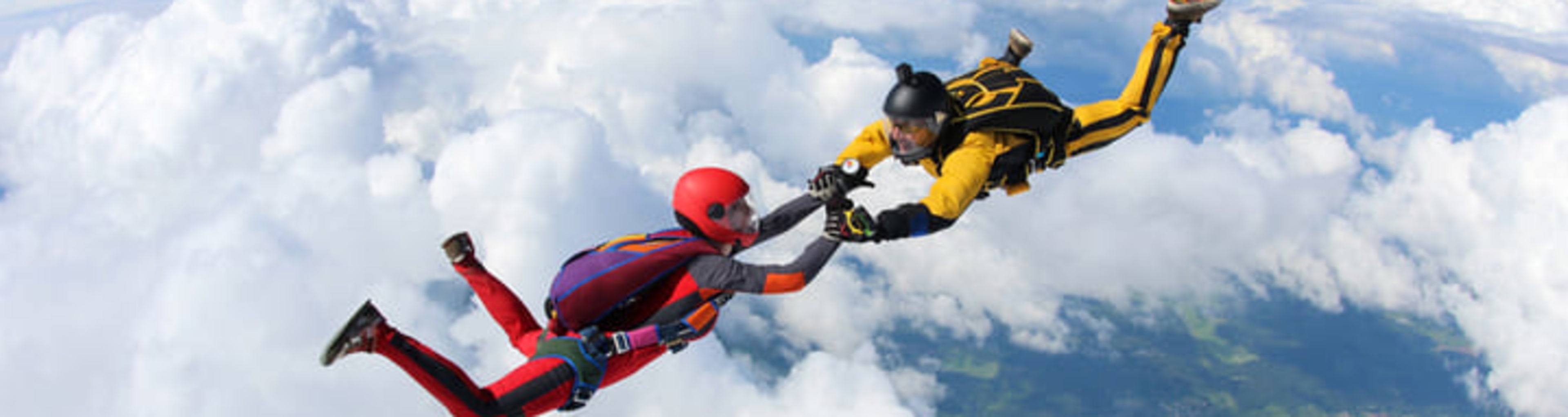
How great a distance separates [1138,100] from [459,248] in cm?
577

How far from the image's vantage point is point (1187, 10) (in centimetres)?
657

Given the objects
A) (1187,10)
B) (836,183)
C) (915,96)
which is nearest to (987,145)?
(915,96)

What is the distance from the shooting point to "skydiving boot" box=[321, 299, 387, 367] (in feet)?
14.7

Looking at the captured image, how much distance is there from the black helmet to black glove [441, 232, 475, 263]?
316 cm

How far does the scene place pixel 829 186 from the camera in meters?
5.10

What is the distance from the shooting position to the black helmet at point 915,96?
5230 mm

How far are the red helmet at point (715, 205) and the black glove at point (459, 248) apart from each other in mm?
1646

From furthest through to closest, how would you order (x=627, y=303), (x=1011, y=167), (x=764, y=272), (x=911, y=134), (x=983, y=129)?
(x=1011, y=167), (x=983, y=129), (x=911, y=134), (x=627, y=303), (x=764, y=272)

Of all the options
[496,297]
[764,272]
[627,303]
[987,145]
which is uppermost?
[987,145]

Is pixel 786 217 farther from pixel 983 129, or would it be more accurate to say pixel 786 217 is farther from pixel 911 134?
pixel 983 129

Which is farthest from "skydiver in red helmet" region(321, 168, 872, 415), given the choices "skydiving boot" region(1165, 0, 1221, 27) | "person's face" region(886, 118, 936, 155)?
"skydiving boot" region(1165, 0, 1221, 27)

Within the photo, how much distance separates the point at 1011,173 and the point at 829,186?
177 cm

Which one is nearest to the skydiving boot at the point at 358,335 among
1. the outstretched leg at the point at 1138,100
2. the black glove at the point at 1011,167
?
the black glove at the point at 1011,167

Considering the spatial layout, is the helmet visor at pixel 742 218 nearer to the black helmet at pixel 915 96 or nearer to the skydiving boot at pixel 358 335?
the black helmet at pixel 915 96
